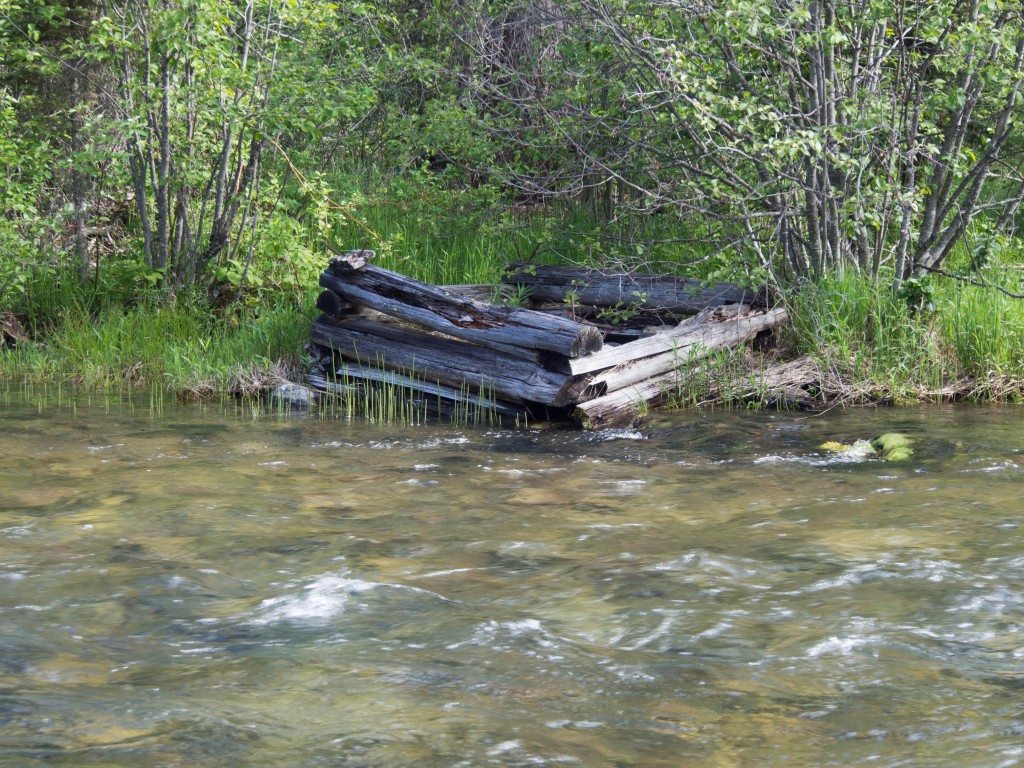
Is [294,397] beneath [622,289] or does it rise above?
beneath

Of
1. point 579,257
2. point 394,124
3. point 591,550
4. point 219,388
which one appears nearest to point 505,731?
point 591,550

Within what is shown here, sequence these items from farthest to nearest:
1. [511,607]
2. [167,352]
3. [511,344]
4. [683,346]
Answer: [167,352] < [683,346] < [511,344] < [511,607]

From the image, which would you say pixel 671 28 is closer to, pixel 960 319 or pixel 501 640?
pixel 960 319

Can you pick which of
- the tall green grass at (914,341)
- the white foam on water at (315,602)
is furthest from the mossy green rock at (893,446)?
the white foam on water at (315,602)

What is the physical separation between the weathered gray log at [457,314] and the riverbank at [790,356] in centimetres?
87

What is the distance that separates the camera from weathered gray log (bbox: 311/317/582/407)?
7762 millimetres

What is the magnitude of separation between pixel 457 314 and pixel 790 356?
301cm

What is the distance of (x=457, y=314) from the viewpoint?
836 centimetres

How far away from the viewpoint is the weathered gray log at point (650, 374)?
7.82m

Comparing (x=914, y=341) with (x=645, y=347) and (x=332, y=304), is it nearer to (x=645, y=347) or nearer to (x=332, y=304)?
(x=645, y=347)

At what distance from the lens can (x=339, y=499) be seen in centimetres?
560

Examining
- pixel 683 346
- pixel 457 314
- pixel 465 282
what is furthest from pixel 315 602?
pixel 465 282

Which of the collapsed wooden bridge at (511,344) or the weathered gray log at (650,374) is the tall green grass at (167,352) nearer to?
the collapsed wooden bridge at (511,344)

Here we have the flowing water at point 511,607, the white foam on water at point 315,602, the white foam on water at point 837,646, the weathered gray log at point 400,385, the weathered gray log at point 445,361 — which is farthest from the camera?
the weathered gray log at point 400,385
